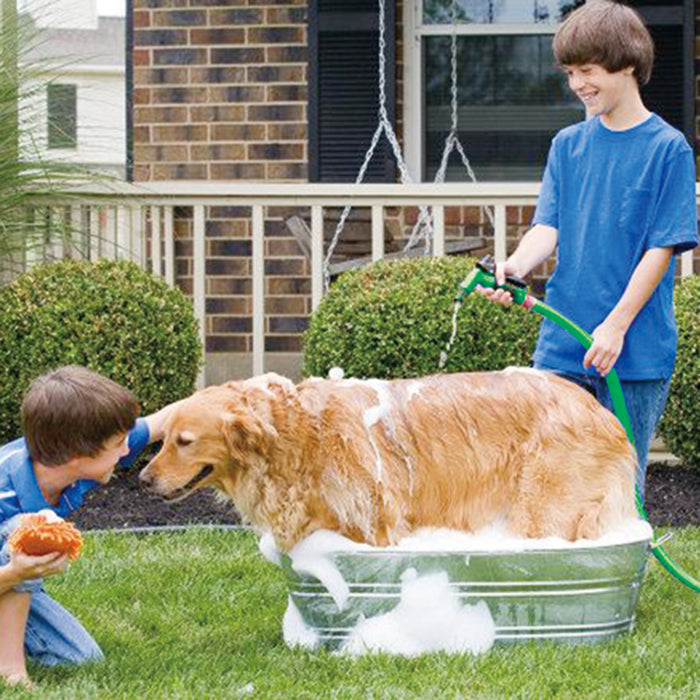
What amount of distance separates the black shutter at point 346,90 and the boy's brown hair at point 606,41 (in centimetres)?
508

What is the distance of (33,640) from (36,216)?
4.01 m

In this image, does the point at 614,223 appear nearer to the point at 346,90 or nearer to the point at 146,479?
the point at 146,479

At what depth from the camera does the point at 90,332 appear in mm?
7305

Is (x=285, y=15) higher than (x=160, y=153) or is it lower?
higher

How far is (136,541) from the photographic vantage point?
20.6 ft

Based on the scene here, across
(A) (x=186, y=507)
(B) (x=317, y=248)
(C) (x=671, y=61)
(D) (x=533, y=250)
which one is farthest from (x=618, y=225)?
(C) (x=671, y=61)

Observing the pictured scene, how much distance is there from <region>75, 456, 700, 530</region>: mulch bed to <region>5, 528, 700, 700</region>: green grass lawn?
1071 mm

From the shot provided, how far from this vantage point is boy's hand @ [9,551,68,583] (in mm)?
3986

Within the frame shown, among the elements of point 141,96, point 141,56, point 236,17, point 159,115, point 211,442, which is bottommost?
point 211,442

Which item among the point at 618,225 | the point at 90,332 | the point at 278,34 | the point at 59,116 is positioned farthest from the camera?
the point at 278,34

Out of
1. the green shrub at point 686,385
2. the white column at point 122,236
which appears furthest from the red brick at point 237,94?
the green shrub at point 686,385

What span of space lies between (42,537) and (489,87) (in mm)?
6634

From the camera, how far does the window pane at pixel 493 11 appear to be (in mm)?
10008

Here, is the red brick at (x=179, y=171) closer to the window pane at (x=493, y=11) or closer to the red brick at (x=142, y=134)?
the red brick at (x=142, y=134)
